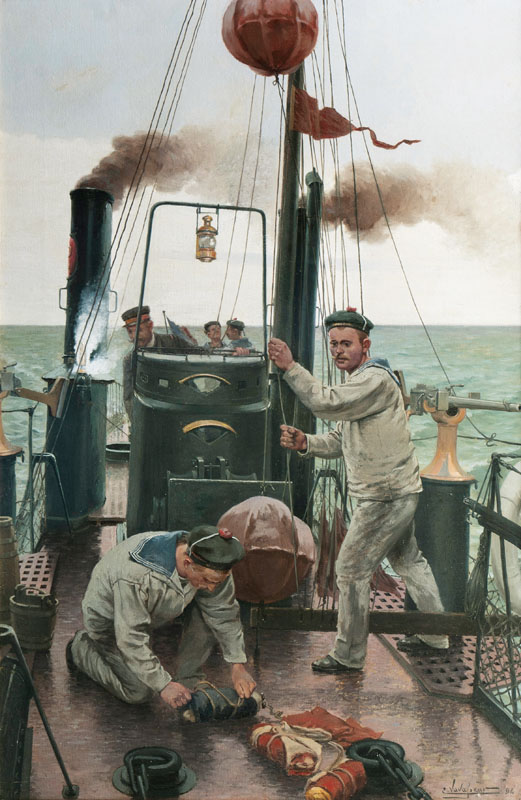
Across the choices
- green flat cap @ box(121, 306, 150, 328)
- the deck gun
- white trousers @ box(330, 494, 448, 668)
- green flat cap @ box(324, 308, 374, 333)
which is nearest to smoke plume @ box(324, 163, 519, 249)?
green flat cap @ box(324, 308, 374, 333)

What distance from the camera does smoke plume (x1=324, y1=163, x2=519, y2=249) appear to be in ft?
9.52

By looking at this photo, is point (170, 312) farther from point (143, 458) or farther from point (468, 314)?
point (468, 314)

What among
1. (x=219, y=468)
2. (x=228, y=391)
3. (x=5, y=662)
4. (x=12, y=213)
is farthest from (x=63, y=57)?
(x=5, y=662)

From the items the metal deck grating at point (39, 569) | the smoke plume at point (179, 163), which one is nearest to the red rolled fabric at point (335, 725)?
the metal deck grating at point (39, 569)

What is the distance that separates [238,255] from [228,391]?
0.55 metres

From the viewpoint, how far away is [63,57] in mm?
2709

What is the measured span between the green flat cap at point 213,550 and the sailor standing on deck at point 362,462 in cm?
50

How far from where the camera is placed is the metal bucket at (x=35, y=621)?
2758mm

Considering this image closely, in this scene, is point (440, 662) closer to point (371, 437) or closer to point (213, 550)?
point (371, 437)

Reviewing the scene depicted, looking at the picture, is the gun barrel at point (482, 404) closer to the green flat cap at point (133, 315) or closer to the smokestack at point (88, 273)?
the green flat cap at point (133, 315)

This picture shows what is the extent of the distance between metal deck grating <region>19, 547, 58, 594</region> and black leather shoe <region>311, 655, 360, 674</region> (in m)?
1.15

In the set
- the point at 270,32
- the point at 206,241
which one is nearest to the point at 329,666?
the point at 206,241
